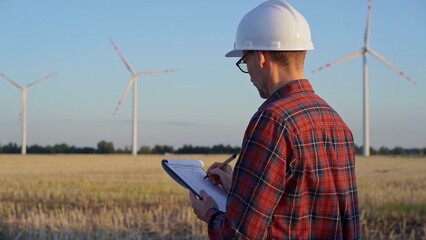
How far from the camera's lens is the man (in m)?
2.35

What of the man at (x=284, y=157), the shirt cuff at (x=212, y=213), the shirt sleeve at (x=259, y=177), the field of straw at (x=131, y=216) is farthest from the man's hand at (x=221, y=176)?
the field of straw at (x=131, y=216)

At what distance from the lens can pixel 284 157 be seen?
2.35 metres

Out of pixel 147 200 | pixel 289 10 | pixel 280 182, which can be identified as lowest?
pixel 147 200

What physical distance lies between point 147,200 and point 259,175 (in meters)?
14.4

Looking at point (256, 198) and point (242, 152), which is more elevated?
point (242, 152)

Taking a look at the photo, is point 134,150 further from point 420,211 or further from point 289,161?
point 289,161

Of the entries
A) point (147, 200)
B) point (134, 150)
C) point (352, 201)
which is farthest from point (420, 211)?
point (134, 150)

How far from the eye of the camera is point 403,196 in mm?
16578

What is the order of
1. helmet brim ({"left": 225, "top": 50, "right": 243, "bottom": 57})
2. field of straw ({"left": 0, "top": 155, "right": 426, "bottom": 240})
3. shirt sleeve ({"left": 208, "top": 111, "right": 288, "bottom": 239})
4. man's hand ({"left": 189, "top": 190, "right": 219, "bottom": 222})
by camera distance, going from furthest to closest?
field of straw ({"left": 0, "top": 155, "right": 426, "bottom": 240}) < helmet brim ({"left": 225, "top": 50, "right": 243, "bottom": 57}) < man's hand ({"left": 189, "top": 190, "right": 219, "bottom": 222}) < shirt sleeve ({"left": 208, "top": 111, "right": 288, "bottom": 239})

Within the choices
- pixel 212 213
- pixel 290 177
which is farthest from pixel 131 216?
pixel 290 177

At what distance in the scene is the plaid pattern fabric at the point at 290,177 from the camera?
7.68ft

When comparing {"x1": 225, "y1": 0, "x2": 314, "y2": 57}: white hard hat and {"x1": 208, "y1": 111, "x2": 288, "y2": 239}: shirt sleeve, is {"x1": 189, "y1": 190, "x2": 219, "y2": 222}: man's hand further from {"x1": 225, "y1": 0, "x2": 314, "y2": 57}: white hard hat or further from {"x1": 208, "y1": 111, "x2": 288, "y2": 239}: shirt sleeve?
{"x1": 225, "y1": 0, "x2": 314, "y2": 57}: white hard hat

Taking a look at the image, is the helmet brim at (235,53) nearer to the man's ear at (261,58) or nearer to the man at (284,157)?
the man at (284,157)

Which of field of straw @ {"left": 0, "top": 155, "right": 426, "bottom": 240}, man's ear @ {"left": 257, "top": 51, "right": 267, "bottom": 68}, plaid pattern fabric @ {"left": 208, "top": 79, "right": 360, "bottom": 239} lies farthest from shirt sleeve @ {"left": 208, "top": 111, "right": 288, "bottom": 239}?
field of straw @ {"left": 0, "top": 155, "right": 426, "bottom": 240}
